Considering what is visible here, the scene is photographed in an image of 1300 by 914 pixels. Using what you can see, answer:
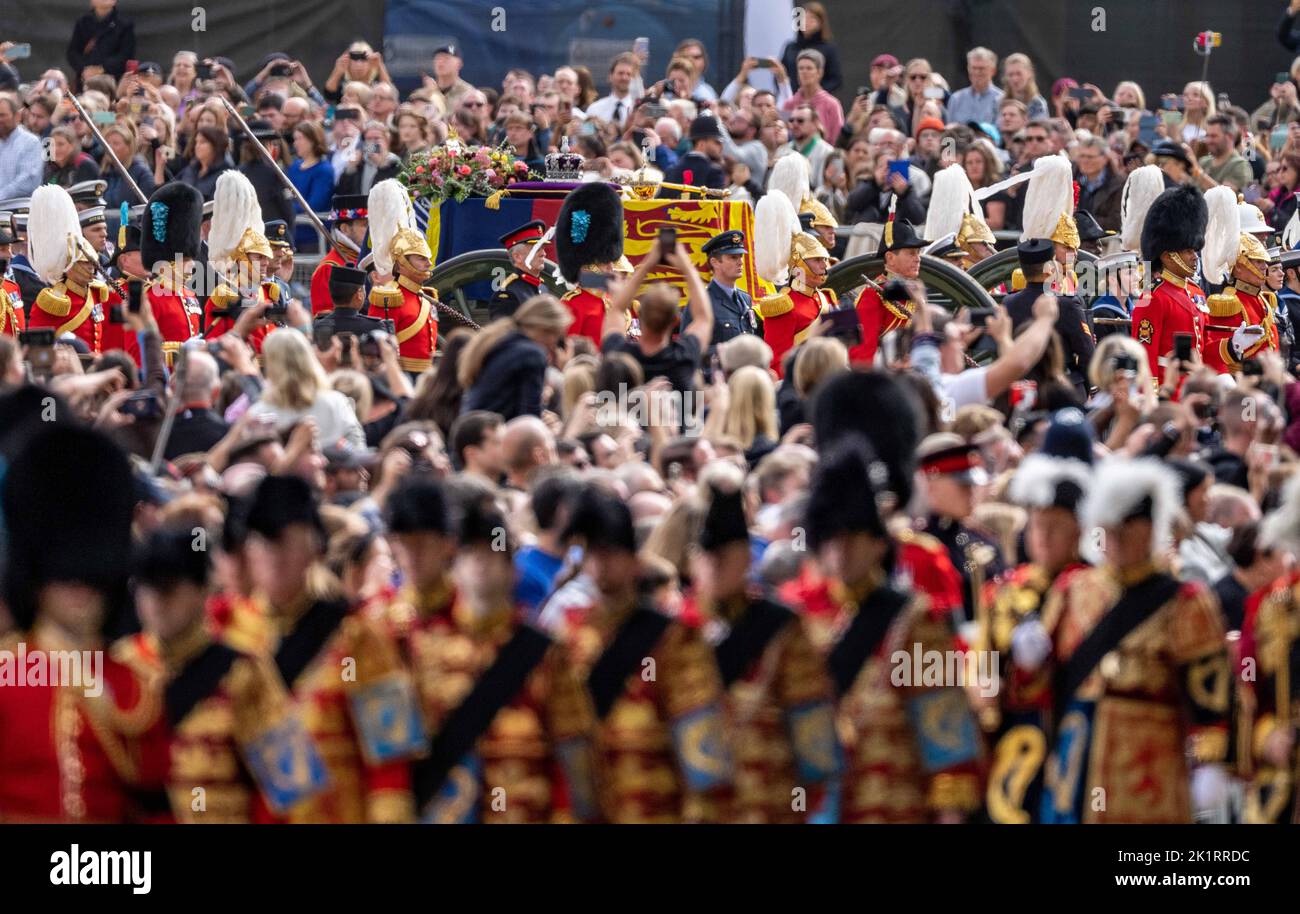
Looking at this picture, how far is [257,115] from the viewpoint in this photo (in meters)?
19.1

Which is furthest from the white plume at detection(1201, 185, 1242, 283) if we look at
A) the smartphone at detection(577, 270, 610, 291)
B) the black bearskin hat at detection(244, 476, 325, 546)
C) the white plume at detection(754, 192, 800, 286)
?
the black bearskin hat at detection(244, 476, 325, 546)

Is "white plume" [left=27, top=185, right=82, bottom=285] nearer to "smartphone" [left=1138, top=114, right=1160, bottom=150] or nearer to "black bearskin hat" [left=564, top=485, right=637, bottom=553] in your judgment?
"smartphone" [left=1138, top=114, right=1160, bottom=150]

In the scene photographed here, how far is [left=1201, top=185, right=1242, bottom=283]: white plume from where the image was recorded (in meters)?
15.1

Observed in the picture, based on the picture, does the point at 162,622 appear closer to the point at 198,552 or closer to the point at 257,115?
the point at 198,552

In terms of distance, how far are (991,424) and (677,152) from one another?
9.69 meters

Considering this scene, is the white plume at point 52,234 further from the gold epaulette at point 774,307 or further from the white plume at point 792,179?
the white plume at point 792,179

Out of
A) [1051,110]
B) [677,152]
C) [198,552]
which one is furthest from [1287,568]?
[1051,110]

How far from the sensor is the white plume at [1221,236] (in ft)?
49.7

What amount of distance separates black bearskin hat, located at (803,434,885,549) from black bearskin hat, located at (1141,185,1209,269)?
7468 millimetres

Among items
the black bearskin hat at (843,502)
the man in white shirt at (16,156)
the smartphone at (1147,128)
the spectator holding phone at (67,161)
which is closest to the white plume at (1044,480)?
the black bearskin hat at (843,502)

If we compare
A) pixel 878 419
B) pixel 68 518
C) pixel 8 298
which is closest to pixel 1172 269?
pixel 8 298

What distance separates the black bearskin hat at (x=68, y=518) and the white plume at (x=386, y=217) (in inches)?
327

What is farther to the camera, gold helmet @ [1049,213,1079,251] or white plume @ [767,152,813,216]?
white plume @ [767,152,813,216]

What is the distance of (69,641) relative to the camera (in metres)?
6.53
